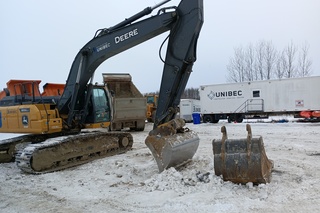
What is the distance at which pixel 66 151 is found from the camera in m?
7.93

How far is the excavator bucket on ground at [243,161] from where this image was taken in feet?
17.3

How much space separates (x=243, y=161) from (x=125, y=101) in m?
11.3

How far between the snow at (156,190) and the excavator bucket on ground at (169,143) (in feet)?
0.78

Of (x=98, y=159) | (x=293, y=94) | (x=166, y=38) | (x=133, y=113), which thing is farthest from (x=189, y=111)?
(x=166, y=38)

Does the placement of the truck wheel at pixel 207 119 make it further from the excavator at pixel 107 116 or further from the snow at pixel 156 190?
the snow at pixel 156 190

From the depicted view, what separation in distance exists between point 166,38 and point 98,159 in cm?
387

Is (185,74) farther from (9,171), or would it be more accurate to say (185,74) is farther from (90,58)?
(9,171)

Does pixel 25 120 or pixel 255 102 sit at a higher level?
pixel 255 102

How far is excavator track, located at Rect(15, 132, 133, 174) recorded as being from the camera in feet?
24.0

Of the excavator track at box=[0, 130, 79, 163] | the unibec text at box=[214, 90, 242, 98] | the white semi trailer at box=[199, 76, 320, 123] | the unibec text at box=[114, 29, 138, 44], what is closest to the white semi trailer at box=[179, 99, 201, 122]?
the white semi trailer at box=[199, 76, 320, 123]

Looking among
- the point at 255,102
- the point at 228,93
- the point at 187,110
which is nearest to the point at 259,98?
the point at 255,102

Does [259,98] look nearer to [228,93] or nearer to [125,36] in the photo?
[228,93]

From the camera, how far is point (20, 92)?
903 centimetres

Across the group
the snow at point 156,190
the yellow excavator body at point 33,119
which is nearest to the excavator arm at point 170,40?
the snow at point 156,190
